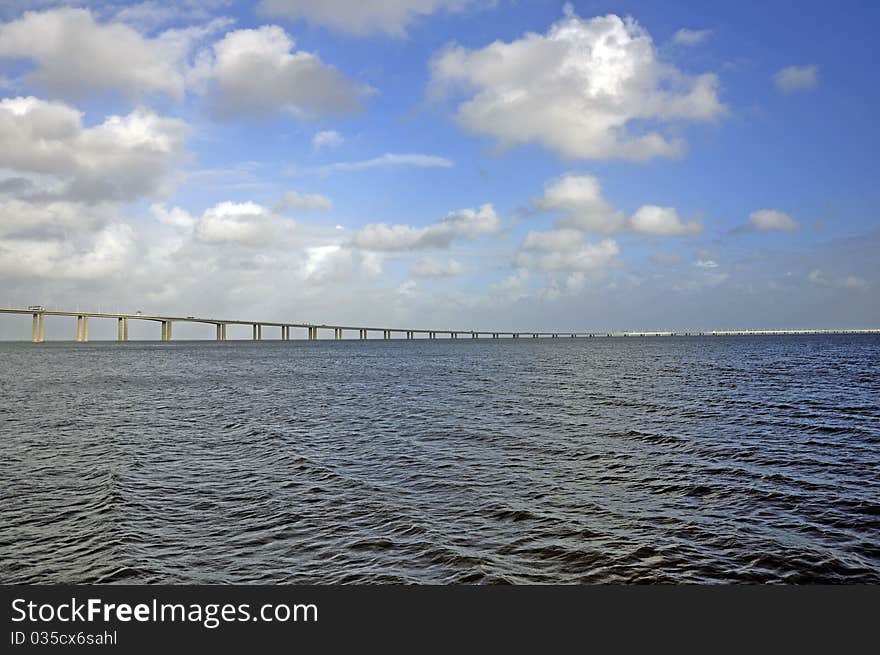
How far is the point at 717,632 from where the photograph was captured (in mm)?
9211

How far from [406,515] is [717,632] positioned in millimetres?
7935

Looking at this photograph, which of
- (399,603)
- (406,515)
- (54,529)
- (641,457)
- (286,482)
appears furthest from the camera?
(641,457)

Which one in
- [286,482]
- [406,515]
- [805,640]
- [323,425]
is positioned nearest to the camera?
[805,640]

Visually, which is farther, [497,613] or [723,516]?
[723,516]

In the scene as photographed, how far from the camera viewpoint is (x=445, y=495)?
Answer: 1734 centimetres

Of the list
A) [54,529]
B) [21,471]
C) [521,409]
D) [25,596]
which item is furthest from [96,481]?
[521,409]

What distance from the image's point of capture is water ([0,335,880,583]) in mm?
12148

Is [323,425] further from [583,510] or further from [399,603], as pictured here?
[399,603]

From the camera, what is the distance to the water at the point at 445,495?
12.1 metres

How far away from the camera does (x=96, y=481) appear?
1911 cm

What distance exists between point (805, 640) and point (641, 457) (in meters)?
13.9

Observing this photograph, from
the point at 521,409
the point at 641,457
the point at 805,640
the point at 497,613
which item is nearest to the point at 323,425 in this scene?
the point at 521,409

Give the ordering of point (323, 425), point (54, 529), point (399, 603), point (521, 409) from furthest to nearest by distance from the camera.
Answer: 1. point (521, 409)
2. point (323, 425)
3. point (54, 529)
4. point (399, 603)

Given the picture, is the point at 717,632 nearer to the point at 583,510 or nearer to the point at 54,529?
the point at 583,510
